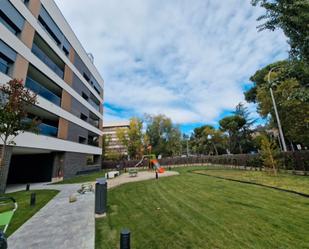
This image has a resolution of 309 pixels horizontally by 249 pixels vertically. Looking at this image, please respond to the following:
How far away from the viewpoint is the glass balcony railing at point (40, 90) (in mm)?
12848

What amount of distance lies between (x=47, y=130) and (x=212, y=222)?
15047 mm

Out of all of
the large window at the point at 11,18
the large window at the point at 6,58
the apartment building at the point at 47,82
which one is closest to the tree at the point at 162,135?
the apartment building at the point at 47,82

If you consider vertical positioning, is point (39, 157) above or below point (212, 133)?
below

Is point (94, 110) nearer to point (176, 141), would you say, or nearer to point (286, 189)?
point (286, 189)

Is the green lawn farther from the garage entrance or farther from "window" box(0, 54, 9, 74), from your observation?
the garage entrance

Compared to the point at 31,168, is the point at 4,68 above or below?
above

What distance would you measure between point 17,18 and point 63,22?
24.3 feet

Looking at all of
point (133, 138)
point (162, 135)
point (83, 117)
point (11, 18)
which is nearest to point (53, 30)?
point (11, 18)

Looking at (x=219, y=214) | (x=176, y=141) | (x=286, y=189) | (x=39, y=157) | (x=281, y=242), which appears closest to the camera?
(x=281, y=242)

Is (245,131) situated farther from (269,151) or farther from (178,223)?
(178,223)

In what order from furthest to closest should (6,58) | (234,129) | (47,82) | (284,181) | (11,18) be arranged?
1. (234,129)
2. (47,82)
3. (11,18)
4. (6,58)
5. (284,181)

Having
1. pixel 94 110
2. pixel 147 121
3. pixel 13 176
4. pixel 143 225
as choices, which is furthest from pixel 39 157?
pixel 147 121

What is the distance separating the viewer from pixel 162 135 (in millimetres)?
49312

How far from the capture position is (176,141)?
49.5m
